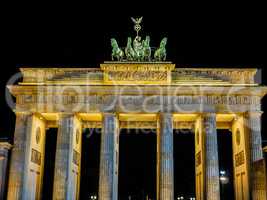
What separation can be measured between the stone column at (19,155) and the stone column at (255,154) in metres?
22.3

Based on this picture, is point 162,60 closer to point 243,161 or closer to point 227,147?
point 243,161

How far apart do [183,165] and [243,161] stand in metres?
21.8

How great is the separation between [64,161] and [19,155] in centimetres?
456

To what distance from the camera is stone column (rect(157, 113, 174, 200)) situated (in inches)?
1435

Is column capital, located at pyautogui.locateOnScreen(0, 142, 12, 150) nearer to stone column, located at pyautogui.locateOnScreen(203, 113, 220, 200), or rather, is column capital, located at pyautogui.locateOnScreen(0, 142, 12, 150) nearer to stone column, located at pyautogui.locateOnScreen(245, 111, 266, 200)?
stone column, located at pyautogui.locateOnScreen(203, 113, 220, 200)

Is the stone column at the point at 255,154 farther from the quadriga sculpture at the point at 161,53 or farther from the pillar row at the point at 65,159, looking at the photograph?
the pillar row at the point at 65,159

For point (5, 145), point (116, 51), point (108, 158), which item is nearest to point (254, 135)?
point (108, 158)

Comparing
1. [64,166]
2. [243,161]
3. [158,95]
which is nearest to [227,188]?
[243,161]

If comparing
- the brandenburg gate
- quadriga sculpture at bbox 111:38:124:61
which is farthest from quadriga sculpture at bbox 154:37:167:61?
quadriga sculpture at bbox 111:38:124:61

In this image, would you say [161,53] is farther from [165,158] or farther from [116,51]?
[165,158]

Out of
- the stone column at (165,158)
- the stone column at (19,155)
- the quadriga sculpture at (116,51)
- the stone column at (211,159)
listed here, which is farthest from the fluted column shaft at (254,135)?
the stone column at (19,155)

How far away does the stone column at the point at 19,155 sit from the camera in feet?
119

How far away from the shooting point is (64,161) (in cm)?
3750

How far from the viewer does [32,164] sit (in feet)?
129
